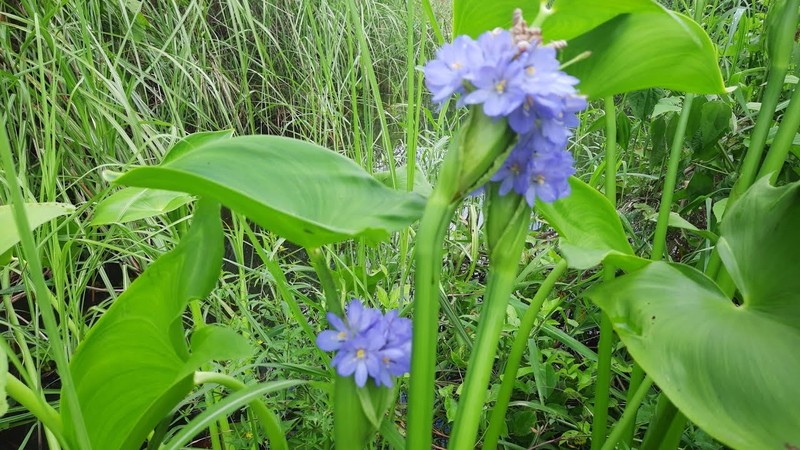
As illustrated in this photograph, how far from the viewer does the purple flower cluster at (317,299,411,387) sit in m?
0.37

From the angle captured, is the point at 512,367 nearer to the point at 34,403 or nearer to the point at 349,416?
the point at 349,416

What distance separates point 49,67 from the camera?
1121 mm

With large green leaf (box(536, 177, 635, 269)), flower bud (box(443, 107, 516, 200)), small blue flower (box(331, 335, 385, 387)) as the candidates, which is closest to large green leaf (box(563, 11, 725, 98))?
large green leaf (box(536, 177, 635, 269))

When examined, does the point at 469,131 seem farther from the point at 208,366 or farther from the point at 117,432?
the point at 208,366

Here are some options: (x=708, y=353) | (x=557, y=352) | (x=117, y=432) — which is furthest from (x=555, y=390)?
(x=117, y=432)

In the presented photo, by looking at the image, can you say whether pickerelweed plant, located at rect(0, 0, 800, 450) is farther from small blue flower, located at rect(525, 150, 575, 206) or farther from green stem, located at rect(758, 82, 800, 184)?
green stem, located at rect(758, 82, 800, 184)

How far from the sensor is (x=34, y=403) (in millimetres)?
433

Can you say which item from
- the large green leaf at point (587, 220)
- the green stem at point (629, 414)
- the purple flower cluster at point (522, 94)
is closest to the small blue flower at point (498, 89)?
the purple flower cluster at point (522, 94)

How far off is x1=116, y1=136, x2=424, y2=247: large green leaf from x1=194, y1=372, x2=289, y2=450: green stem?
14cm

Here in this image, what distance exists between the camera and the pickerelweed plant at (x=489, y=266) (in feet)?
1.13

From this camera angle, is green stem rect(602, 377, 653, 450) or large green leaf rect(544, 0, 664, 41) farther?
green stem rect(602, 377, 653, 450)

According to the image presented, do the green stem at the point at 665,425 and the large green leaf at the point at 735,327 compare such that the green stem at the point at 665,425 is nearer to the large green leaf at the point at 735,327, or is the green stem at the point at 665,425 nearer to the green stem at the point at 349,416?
the large green leaf at the point at 735,327

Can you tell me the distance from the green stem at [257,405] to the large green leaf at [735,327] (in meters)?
0.30

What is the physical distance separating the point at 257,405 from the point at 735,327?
382mm
